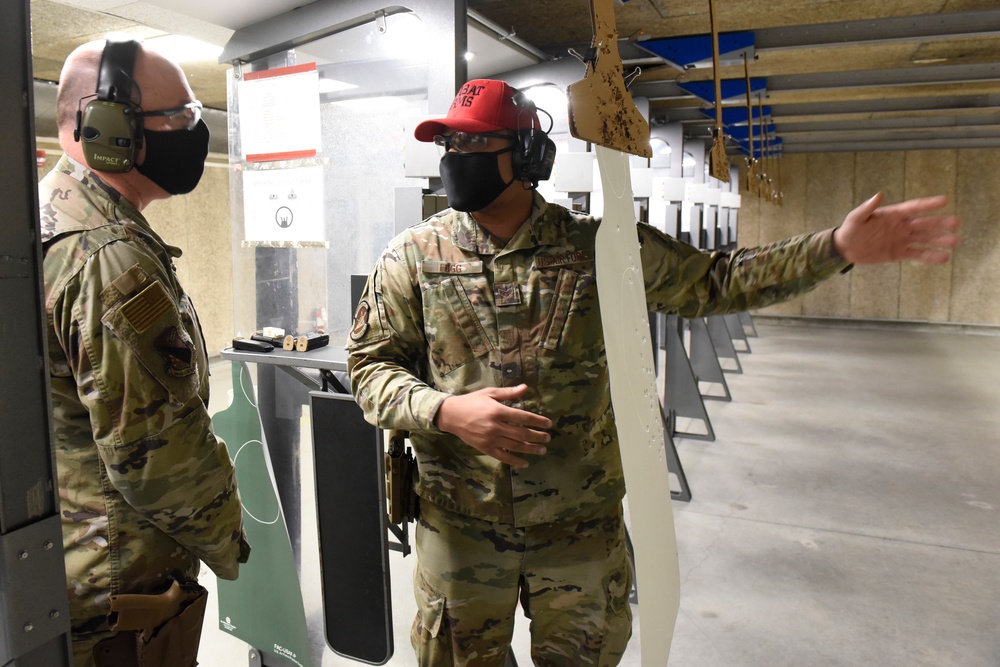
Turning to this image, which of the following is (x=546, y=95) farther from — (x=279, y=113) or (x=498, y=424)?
(x=498, y=424)

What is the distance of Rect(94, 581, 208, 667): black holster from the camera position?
123 cm

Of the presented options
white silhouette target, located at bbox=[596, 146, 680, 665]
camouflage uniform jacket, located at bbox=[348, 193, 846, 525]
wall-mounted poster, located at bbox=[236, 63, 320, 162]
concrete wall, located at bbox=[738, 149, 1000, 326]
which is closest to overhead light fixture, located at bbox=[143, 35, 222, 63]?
wall-mounted poster, located at bbox=[236, 63, 320, 162]

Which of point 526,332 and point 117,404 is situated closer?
point 117,404

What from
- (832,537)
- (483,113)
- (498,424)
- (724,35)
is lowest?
(832,537)

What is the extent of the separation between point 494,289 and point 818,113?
562 centimetres

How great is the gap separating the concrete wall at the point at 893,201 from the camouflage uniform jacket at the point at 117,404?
998 cm

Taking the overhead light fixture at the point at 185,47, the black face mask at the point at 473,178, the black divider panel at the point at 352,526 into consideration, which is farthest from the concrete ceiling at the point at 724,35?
the black divider panel at the point at 352,526

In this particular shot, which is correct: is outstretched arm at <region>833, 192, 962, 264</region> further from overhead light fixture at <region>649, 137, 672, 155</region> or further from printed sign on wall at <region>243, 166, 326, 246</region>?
overhead light fixture at <region>649, 137, 672, 155</region>

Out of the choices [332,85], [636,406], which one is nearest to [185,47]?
[332,85]

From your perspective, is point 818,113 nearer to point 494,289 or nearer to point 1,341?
point 494,289

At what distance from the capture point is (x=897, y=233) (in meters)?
1.23

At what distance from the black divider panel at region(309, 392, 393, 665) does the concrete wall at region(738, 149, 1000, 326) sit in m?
9.36

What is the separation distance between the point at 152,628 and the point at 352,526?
747 millimetres

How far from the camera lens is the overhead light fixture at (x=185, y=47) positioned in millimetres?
3525
